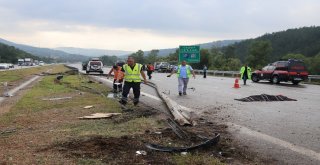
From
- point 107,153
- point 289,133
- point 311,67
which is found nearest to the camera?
point 107,153

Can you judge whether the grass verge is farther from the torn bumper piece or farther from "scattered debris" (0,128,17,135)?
the torn bumper piece

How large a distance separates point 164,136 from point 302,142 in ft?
8.88

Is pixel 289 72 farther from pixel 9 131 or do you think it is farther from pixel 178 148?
pixel 178 148

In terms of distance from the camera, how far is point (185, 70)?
21281mm

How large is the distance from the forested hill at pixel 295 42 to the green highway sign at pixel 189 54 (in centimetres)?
9023

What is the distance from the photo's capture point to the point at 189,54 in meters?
48.2

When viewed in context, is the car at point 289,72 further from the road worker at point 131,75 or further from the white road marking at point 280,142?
the white road marking at point 280,142

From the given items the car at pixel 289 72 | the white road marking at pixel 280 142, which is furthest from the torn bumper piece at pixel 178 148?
the car at pixel 289 72

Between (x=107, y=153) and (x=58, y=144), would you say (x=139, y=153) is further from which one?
(x=58, y=144)

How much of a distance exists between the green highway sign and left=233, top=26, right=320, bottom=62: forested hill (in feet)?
296

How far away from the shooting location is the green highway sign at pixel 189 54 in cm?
4769

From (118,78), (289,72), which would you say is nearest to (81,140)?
(118,78)

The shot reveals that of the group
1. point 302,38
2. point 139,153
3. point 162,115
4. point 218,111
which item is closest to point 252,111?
point 218,111

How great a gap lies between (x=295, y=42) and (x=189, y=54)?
109 meters
